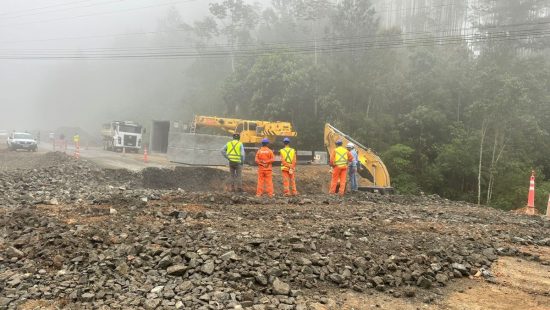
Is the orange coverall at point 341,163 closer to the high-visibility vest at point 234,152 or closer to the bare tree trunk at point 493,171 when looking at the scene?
the high-visibility vest at point 234,152

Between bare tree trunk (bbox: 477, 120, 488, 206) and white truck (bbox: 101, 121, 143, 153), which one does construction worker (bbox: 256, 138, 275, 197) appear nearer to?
bare tree trunk (bbox: 477, 120, 488, 206)

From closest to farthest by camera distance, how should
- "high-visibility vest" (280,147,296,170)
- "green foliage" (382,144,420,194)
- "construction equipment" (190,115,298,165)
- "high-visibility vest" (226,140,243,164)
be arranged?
"high-visibility vest" (280,147,296,170) → "high-visibility vest" (226,140,243,164) → "construction equipment" (190,115,298,165) → "green foliage" (382,144,420,194)

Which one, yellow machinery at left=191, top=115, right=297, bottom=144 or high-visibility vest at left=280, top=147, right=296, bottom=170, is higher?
yellow machinery at left=191, top=115, right=297, bottom=144

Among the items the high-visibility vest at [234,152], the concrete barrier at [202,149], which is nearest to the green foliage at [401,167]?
the concrete barrier at [202,149]

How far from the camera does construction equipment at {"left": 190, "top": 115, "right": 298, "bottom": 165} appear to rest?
20578mm

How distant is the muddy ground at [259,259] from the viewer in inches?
187

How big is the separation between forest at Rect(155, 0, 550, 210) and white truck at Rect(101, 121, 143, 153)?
792cm

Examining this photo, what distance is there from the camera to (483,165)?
976 inches

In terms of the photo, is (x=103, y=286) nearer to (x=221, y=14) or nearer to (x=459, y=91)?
(x=459, y=91)

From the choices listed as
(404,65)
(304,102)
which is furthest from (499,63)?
(304,102)

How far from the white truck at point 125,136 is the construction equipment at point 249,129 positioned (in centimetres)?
1419

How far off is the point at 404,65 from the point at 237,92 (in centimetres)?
1364

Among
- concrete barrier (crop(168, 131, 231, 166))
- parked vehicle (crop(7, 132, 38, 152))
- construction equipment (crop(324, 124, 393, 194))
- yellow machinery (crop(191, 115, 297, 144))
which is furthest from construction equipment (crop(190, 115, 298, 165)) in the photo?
parked vehicle (crop(7, 132, 38, 152))

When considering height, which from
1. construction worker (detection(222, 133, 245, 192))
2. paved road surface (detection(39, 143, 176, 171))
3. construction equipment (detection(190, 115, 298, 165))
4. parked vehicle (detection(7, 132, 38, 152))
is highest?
construction equipment (detection(190, 115, 298, 165))
